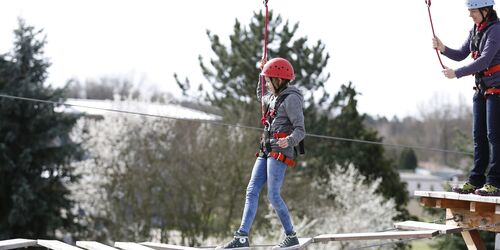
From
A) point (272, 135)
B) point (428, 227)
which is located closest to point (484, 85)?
point (428, 227)

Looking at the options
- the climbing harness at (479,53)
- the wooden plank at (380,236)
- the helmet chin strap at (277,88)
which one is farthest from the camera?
the climbing harness at (479,53)

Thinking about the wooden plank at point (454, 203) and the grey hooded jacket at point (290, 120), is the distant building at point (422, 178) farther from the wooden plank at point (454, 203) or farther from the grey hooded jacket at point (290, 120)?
the grey hooded jacket at point (290, 120)

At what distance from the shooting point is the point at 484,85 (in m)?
6.94

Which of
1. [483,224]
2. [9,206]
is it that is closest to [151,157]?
[9,206]

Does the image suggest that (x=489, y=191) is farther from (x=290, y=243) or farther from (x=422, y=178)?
(x=422, y=178)

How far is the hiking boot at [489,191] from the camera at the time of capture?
7000mm

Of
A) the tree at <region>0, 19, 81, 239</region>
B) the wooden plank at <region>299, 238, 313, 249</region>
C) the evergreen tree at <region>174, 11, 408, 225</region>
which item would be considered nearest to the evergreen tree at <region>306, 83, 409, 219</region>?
the evergreen tree at <region>174, 11, 408, 225</region>

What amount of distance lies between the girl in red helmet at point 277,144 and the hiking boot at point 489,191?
203 centimetres

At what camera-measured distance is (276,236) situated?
27156mm

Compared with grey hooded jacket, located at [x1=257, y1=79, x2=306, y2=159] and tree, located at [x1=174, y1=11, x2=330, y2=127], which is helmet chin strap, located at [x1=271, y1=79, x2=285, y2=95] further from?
tree, located at [x1=174, y1=11, x2=330, y2=127]

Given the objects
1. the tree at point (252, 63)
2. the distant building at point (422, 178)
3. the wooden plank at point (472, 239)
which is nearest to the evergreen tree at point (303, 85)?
the tree at point (252, 63)

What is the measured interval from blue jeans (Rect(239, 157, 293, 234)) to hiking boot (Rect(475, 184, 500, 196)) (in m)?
2.05

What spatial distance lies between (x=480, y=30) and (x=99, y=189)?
23.2m

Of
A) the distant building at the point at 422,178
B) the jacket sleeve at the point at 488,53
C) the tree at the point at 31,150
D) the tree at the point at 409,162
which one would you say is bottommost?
the distant building at the point at 422,178
